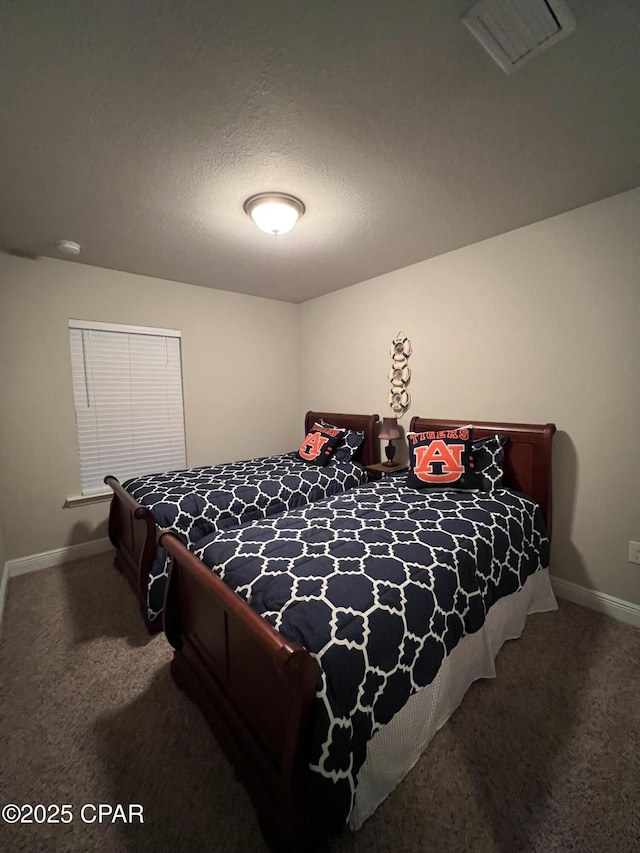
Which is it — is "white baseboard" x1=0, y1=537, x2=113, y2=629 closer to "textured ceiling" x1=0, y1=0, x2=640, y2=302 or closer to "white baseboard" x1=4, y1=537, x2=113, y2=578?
"white baseboard" x1=4, y1=537, x2=113, y2=578

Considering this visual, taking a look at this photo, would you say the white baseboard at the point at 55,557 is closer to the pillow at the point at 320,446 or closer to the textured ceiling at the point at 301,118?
the pillow at the point at 320,446

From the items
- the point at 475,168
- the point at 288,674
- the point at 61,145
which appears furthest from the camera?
the point at 475,168

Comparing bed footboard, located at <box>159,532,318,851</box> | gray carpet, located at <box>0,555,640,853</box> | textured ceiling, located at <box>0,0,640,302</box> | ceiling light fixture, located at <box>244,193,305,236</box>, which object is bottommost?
gray carpet, located at <box>0,555,640,853</box>

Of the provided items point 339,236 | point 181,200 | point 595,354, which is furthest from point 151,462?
point 595,354

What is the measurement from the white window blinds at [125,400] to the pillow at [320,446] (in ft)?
4.26

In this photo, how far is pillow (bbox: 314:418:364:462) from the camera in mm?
3314

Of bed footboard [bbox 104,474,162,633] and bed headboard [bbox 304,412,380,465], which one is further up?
bed headboard [bbox 304,412,380,465]

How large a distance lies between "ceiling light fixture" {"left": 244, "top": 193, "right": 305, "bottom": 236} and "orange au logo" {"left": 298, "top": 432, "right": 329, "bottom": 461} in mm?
1855

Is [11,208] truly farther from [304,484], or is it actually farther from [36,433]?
[304,484]

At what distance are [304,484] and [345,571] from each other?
1.43m

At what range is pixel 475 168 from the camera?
174cm

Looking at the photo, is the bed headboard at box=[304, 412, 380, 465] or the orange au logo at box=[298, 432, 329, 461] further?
the bed headboard at box=[304, 412, 380, 465]

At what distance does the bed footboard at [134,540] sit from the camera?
2004 millimetres

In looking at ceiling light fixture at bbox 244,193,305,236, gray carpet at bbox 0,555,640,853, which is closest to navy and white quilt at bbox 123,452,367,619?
gray carpet at bbox 0,555,640,853
